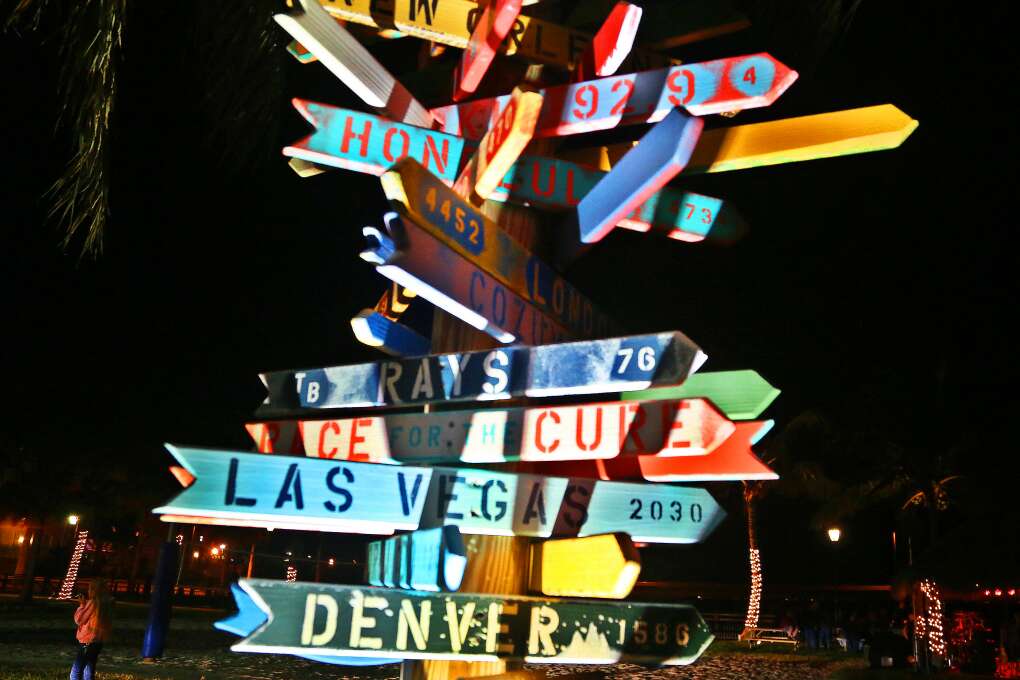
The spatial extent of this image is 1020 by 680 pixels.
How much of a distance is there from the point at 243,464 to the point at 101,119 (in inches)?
57.7

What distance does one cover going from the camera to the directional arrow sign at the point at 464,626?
218cm

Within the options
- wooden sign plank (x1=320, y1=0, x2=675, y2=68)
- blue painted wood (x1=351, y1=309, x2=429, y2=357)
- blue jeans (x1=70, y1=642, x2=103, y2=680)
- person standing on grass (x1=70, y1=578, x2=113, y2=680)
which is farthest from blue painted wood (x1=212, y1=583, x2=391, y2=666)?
blue jeans (x1=70, y1=642, x2=103, y2=680)

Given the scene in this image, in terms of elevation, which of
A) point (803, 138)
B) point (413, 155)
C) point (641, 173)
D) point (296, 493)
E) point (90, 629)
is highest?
point (803, 138)

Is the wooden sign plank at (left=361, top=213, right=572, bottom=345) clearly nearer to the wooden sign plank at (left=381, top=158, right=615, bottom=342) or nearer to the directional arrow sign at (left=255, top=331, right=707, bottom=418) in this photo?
the wooden sign plank at (left=381, top=158, right=615, bottom=342)

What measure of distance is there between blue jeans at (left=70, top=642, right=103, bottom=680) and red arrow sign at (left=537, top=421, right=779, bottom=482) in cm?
926

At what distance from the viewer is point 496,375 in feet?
9.30

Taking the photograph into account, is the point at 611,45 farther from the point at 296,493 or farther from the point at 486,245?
the point at 296,493

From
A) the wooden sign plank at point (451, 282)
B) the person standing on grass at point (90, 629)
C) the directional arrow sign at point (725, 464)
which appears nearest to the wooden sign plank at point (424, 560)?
the wooden sign plank at point (451, 282)

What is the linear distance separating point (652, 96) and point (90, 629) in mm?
9761

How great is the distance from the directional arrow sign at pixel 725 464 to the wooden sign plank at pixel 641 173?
82cm

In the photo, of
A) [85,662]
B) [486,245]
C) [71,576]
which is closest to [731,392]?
[486,245]

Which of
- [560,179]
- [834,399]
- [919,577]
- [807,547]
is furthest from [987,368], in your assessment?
[807,547]

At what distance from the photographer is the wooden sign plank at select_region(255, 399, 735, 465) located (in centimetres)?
264

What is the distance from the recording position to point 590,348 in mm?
2756
